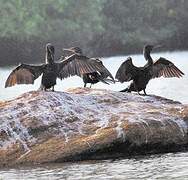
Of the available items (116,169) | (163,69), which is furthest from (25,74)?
(116,169)

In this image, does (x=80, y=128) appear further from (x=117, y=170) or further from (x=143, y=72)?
(x=143, y=72)

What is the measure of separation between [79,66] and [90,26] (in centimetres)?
8632

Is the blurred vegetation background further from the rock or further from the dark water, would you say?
the dark water

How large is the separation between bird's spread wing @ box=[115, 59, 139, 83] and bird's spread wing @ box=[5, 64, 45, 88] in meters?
1.83

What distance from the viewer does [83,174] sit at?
16.9 meters

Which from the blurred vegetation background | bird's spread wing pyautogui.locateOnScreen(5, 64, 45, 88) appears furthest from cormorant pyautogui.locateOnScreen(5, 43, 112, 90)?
the blurred vegetation background

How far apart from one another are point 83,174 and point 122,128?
1836mm

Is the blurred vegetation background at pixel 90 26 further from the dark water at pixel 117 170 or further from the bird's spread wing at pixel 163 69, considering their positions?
the dark water at pixel 117 170

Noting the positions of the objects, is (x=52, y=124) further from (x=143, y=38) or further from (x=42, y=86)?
(x=143, y=38)

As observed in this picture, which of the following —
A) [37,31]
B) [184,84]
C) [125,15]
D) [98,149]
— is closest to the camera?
[98,149]

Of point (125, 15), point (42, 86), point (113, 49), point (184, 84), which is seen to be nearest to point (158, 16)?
point (125, 15)

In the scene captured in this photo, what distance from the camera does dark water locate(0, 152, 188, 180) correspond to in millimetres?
16547

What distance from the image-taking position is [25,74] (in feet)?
67.2

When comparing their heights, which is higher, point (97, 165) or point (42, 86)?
point (42, 86)
